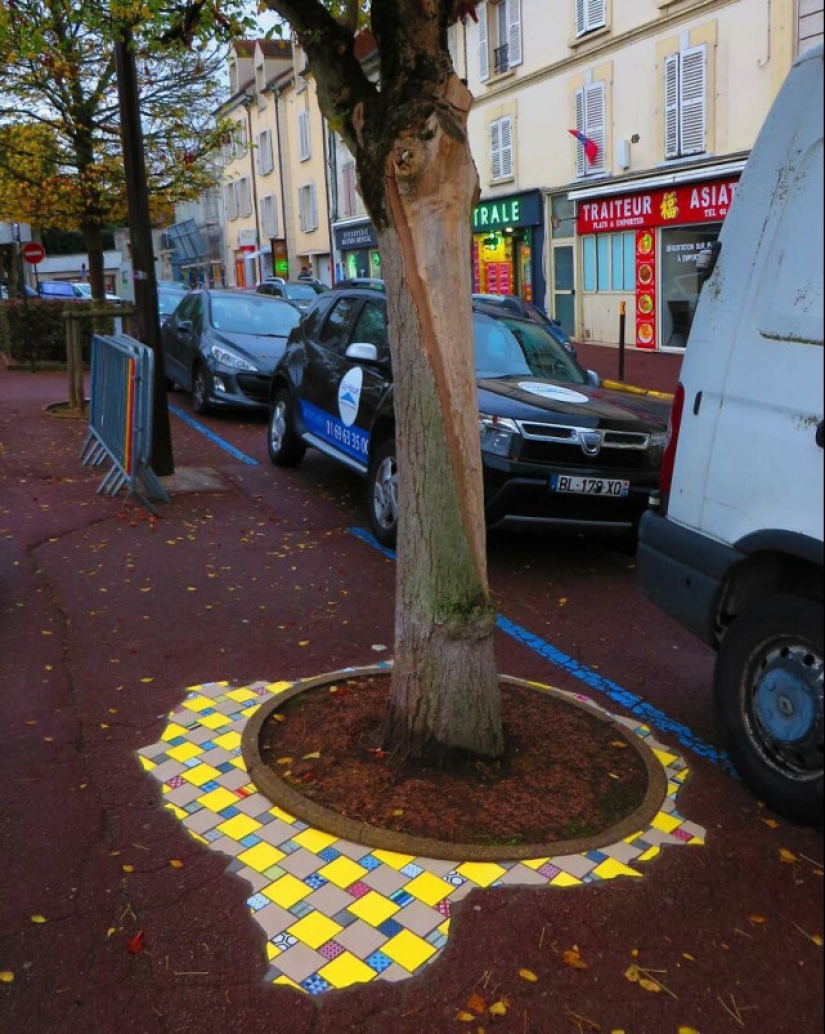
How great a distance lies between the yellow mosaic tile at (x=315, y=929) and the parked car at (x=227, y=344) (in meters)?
10.5

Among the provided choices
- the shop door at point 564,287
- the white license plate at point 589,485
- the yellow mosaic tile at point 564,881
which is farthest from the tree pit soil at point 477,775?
the shop door at point 564,287

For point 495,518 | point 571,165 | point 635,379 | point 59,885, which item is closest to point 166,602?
point 495,518

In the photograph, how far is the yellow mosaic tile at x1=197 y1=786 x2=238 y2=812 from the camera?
3.67m

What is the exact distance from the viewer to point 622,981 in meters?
2.50

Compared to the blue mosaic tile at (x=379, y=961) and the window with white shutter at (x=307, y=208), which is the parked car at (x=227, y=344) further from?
the window with white shutter at (x=307, y=208)

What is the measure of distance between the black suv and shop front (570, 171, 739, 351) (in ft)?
44.5

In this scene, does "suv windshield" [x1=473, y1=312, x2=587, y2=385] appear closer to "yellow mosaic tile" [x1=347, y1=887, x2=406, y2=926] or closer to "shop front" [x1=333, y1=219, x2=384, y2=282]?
"yellow mosaic tile" [x1=347, y1=887, x2=406, y2=926]

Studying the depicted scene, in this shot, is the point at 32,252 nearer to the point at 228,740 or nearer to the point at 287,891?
the point at 228,740

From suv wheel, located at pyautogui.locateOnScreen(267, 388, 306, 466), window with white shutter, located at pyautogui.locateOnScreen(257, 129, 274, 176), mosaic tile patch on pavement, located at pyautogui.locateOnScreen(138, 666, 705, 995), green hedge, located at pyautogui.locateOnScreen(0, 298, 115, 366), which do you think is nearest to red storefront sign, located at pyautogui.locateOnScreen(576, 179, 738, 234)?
green hedge, located at pyautogui.locateOnScreen(0, 298, 115, 366)

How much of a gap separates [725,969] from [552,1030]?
51 centimetres

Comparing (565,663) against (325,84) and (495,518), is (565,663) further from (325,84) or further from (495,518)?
(325,84)

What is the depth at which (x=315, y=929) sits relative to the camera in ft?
9.68

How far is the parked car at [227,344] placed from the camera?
13211 millimetres

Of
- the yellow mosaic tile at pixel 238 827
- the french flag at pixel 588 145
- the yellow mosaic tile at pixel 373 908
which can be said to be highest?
the french flag at pixel 588 145
